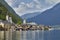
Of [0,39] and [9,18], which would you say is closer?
[0,39]

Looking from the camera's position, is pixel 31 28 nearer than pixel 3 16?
No

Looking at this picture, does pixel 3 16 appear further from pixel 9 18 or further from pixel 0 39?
pixel 0 39

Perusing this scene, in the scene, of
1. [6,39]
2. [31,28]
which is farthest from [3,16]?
[6,39]

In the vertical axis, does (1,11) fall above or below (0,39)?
above

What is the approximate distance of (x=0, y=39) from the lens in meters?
43.2

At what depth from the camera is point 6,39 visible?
4384cm

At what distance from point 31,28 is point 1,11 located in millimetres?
23641

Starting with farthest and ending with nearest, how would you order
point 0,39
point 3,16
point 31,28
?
point 31,28, point 3,16, point 0,39

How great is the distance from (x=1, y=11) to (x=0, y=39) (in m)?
62.6

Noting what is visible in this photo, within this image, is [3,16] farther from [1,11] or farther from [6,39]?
[6,39]

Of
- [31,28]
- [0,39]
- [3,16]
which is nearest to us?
[0,39]

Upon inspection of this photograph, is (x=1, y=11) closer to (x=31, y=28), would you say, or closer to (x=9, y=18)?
(x=9, y=18)

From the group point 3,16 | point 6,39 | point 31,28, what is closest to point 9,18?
point 3,16

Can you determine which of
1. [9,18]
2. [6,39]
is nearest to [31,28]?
[9,18]
